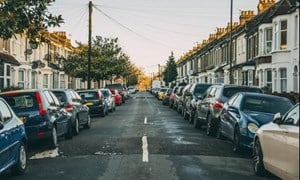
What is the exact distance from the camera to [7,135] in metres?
9.33

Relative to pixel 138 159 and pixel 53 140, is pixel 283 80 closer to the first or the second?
pixel 53 140

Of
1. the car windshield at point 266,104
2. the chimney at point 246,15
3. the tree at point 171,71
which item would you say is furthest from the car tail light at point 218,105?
the tree at point 171,71

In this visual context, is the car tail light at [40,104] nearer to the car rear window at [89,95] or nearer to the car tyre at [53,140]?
the car tyre at [53,140]

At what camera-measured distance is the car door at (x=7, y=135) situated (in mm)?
9047

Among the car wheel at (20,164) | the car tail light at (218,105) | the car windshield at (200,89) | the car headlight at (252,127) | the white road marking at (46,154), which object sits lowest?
the white road marking at (46,154)

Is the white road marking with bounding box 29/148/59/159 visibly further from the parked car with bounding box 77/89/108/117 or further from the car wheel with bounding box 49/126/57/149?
the parked car with bounding box 77/89/108/117

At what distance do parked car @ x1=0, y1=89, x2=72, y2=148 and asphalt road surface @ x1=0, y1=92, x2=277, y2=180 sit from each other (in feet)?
1.36

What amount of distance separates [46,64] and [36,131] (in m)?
42.1

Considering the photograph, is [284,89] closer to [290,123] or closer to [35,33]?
[35,33]

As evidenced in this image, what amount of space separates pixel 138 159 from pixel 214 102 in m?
6.49

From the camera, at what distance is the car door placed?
9047mm

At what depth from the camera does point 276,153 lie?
8.66 metres

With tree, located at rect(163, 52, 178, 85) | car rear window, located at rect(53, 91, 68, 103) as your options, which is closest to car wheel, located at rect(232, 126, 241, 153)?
car rear window, located at rect(53, 91, 68, 103)

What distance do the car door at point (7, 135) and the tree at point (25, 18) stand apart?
14.7 feet
